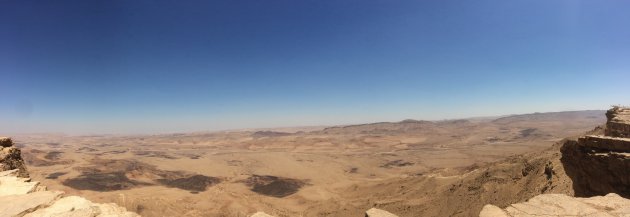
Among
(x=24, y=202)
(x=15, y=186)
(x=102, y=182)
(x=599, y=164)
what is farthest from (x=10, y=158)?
(x=102, y=182)

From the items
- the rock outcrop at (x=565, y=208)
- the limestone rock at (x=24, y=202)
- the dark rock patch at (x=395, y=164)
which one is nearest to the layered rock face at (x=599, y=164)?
the rock outcrop at (x=565, y=208)

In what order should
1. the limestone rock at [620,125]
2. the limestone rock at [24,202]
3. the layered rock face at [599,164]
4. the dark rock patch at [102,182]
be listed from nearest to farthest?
1. the limestone rock at [24,202]
2. the layered rock face at [599,164]
3. the limestone rock at [620,125]
4. the dark rock patch at [102,182]

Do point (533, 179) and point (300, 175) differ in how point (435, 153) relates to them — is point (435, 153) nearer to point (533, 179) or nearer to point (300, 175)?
point (300, 175)

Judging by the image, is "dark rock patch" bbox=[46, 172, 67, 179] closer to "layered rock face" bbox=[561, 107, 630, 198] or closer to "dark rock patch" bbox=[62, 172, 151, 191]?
"dark rock patch" bbox=[62, 172, 151, 191]

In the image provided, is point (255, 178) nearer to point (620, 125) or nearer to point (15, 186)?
point (620, 125)

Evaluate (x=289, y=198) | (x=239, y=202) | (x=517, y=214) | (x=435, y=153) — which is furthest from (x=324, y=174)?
(x=517, y=214)

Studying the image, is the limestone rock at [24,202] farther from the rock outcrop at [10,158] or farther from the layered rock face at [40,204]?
the rock outcrop at [10,158]

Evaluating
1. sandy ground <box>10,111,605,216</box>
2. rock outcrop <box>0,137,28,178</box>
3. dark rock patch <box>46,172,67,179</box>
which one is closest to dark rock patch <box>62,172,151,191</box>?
sandy ground <box>10,111,605,216</box>
